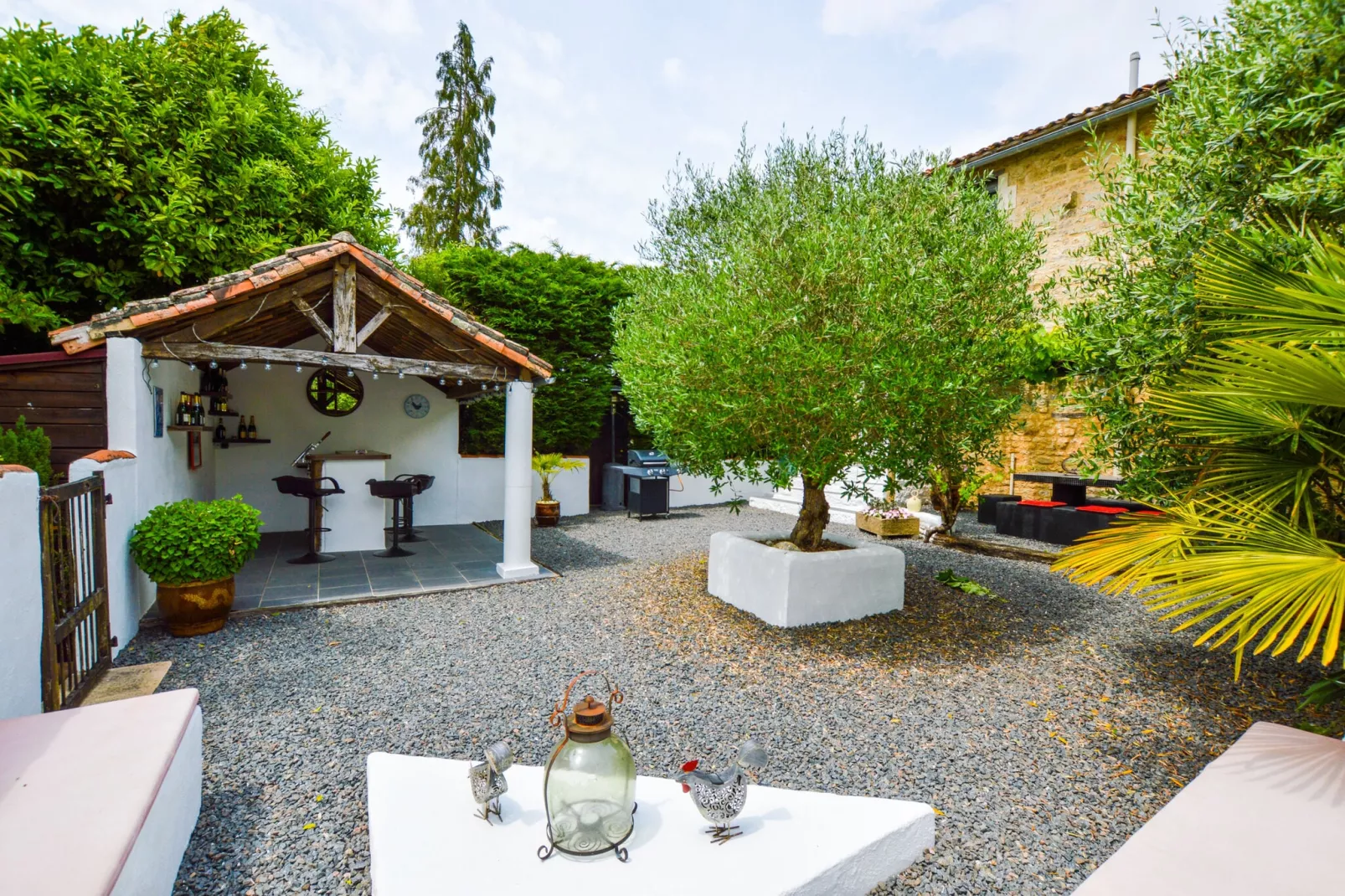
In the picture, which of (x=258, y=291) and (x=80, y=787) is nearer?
(x=80, y=787)

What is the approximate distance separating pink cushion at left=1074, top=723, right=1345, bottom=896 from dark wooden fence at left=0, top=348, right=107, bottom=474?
22.9ft

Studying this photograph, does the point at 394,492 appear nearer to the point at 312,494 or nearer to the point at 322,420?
the point at 312,494

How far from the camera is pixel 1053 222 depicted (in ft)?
36.4

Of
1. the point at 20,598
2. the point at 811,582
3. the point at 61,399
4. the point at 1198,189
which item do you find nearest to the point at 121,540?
the point at 61,399

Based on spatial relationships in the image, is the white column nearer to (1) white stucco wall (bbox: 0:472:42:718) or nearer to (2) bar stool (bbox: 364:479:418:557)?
(2) bar stool (bbox: 364:479:418:557)

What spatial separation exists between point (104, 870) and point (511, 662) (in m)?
3.12

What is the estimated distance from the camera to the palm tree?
2557 mm

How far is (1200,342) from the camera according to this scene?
4180 millimetres

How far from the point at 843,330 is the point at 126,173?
25.1 feet

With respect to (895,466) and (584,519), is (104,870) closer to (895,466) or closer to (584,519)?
(895,466)

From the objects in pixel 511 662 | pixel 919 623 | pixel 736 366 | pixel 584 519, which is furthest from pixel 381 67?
pixel 919 623

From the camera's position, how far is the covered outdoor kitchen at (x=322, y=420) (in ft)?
17.1

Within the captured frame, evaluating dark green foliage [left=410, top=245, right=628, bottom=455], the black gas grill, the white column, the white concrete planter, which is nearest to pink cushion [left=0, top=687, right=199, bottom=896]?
the white concrete planter

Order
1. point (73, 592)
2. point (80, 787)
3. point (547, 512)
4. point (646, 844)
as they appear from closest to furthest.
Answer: point (80, 787), point (646, 844), point (73, 592), point (547, 512)
